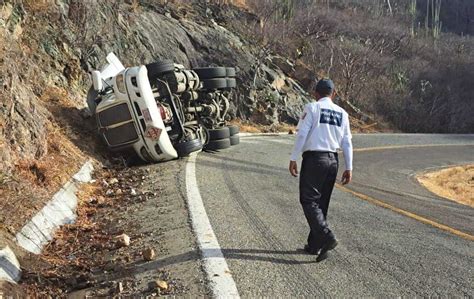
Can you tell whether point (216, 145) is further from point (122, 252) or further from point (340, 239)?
point (122, 252)

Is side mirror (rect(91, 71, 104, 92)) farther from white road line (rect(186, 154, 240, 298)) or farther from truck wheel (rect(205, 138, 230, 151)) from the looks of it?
white road line (rect(186, 154, 240, 298))

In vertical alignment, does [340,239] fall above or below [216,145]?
above

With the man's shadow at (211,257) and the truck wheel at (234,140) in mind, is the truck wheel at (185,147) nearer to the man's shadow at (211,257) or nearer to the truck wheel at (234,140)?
the truck wheel at (234,140)

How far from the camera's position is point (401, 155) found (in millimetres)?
16984

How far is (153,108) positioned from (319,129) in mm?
5115

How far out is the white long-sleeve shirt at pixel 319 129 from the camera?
460 centimetres

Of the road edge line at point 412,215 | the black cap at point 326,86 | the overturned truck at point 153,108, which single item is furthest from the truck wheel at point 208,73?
the black cap at point 326,86

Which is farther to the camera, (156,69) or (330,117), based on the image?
(156,69)

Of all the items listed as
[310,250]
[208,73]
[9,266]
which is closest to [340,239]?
[310,250]

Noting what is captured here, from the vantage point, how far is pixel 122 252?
15.1 ft

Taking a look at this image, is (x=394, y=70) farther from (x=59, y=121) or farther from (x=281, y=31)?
(x=59, y=121)

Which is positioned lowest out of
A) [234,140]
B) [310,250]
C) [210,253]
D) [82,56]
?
[234,140]

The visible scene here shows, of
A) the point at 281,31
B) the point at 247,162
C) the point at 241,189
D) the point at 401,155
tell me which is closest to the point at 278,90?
the point at 401,155

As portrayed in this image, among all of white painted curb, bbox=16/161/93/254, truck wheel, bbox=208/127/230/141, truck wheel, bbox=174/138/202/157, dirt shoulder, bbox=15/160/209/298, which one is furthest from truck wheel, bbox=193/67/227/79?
white painted curb, bbox=16/161/93/254
